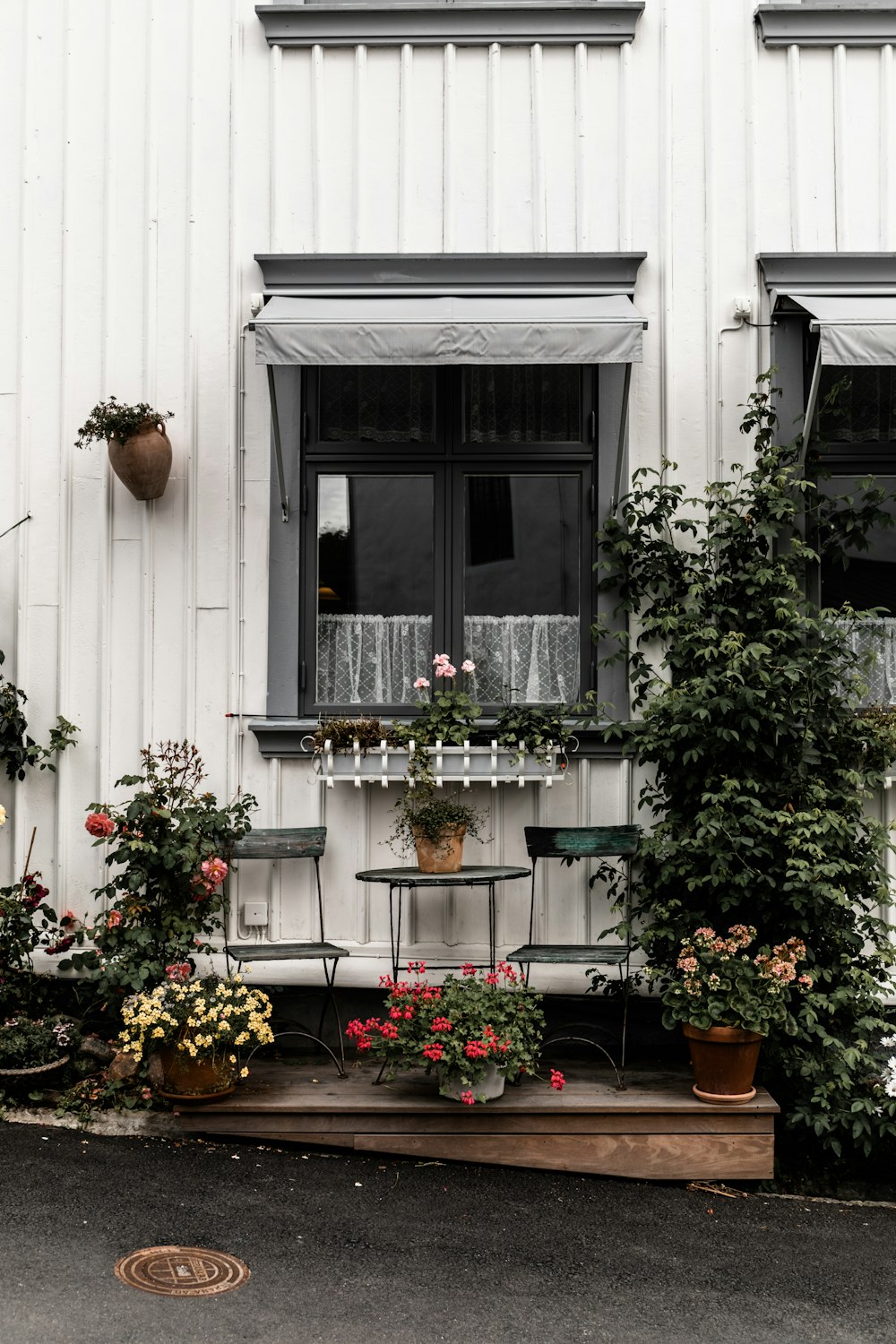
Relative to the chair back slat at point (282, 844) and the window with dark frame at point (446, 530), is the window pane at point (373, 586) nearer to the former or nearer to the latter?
the window with dark frame at point (446, 530)

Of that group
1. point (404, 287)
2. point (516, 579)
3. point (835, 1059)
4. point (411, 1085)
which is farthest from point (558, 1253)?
point (404, 287)

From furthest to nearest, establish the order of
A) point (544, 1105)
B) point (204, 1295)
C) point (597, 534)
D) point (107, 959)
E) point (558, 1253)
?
point (597, 534), point (107, 959), point (544, 1105), point (558, 1253), point (204, 1295)

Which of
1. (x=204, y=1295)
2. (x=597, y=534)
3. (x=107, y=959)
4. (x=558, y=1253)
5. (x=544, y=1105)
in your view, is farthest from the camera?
(x=597, y=534)

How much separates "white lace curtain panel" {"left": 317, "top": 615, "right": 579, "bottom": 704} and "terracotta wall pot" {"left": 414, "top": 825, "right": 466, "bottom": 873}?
782mm

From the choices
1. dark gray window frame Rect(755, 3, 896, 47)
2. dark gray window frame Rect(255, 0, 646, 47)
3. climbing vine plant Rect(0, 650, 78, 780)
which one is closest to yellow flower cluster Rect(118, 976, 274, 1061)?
climbing vine plant Rect(0, 650, 78, 780)

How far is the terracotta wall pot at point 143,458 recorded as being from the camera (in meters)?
6.02

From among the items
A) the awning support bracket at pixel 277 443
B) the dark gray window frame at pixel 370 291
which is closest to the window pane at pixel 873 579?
the dark gray window frame at pixel 370 291

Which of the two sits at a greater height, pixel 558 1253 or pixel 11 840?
pixel 11 840

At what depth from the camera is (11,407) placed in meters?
6.35

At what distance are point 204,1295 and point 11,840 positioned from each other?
2.98 metres

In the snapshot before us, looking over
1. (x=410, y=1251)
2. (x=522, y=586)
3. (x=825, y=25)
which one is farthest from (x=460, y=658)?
(x=825, y=25)

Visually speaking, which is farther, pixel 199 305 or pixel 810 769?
pixel 199 305

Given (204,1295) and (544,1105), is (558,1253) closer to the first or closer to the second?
(544,1105)

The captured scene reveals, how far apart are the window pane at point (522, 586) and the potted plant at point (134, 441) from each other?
1561mm
